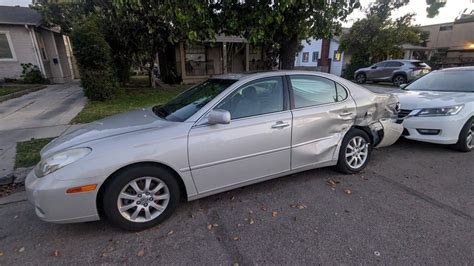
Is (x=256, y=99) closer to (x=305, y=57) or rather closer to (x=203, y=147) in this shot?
(x=203, y=147)

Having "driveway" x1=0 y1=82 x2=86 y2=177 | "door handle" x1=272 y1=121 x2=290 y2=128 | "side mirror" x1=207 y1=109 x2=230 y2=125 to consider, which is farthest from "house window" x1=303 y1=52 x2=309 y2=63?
"side mirror" x1=207 y1=109 x2=230 y2=125

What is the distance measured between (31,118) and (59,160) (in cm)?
599

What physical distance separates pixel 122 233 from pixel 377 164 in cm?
368

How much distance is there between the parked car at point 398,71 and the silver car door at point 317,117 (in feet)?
44.2

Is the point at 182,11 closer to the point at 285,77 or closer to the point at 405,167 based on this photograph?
the point at 285,77

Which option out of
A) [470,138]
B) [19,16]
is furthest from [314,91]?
[19,16]

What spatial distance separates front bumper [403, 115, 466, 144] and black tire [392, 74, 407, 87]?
483 inches

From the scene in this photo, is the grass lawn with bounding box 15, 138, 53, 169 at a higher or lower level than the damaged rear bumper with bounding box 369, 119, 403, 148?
lower

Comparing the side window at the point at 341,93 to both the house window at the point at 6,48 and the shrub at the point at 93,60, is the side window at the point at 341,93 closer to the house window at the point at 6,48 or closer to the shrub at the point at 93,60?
the shrub at the point at 93,60

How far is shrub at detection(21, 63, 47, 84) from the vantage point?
541 inches

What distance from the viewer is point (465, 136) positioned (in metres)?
4.13

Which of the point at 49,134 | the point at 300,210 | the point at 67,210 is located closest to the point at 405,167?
the point at 300,210

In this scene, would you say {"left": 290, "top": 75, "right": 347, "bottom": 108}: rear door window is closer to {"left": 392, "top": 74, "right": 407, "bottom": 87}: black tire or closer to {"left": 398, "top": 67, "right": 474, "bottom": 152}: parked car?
{"left": 398, "top": 67, "right": 474, "bottom": 152}: parked car

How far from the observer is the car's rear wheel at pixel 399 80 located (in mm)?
14564
